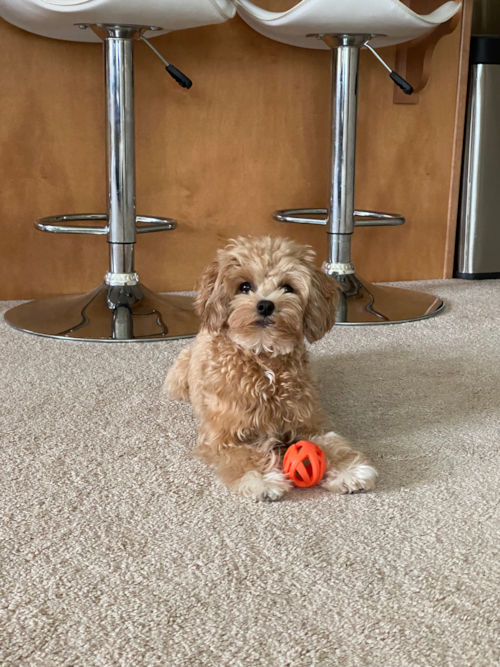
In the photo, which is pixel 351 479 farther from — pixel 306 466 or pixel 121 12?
pixel 121 12

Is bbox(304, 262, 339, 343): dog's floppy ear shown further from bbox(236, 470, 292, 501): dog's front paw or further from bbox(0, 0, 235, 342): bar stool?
bbox(0, 0, 235, 342): bar stool

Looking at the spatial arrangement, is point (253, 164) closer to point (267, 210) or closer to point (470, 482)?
point (267, 210)

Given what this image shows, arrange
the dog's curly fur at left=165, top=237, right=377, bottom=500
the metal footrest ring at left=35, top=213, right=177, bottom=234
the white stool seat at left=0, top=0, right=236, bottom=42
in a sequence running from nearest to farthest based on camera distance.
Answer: the dog's curly fur at left=165, top=237, right=377, bottom=500 → the white stool seat at left=0, top=0, right=236, bottom=42 → the metal footrest ring at left=35, top=213, right=177, bottom=234

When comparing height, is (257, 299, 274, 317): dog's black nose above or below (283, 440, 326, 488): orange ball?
above

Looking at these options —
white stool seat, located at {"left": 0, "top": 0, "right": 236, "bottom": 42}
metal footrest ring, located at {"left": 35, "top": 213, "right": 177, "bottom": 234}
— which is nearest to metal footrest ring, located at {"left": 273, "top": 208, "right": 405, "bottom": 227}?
metal footrest ring, located at {"left": 35, "top": 213, "right": 177, "bottom": 234}

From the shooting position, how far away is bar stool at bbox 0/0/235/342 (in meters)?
1.96

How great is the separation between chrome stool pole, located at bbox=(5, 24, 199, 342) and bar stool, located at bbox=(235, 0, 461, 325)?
1.34 feet

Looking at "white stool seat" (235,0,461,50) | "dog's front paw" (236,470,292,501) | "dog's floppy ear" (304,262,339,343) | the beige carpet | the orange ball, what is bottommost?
the beige carpet

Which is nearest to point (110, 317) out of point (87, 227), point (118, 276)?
point (118, 276)

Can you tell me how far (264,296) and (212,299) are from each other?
91 mm

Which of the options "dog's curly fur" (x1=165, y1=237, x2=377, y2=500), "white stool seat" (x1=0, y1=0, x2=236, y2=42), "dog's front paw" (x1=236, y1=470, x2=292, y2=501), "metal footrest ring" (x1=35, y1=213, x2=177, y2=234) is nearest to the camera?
"dog's front paw" (x1=236, y1=470, x2=292, y2=501)

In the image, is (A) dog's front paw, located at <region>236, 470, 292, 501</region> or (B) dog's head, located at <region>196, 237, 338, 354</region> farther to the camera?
(B) dog's head, located at <region>196, 237, 338, 354</region>

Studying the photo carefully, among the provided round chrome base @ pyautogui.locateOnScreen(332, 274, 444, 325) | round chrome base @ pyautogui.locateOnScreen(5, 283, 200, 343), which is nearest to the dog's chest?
round chrome base @ pyautogui.locateOnScreen(5, 283, 200, 343)

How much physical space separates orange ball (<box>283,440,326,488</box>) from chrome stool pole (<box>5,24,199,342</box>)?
3.10 feet
